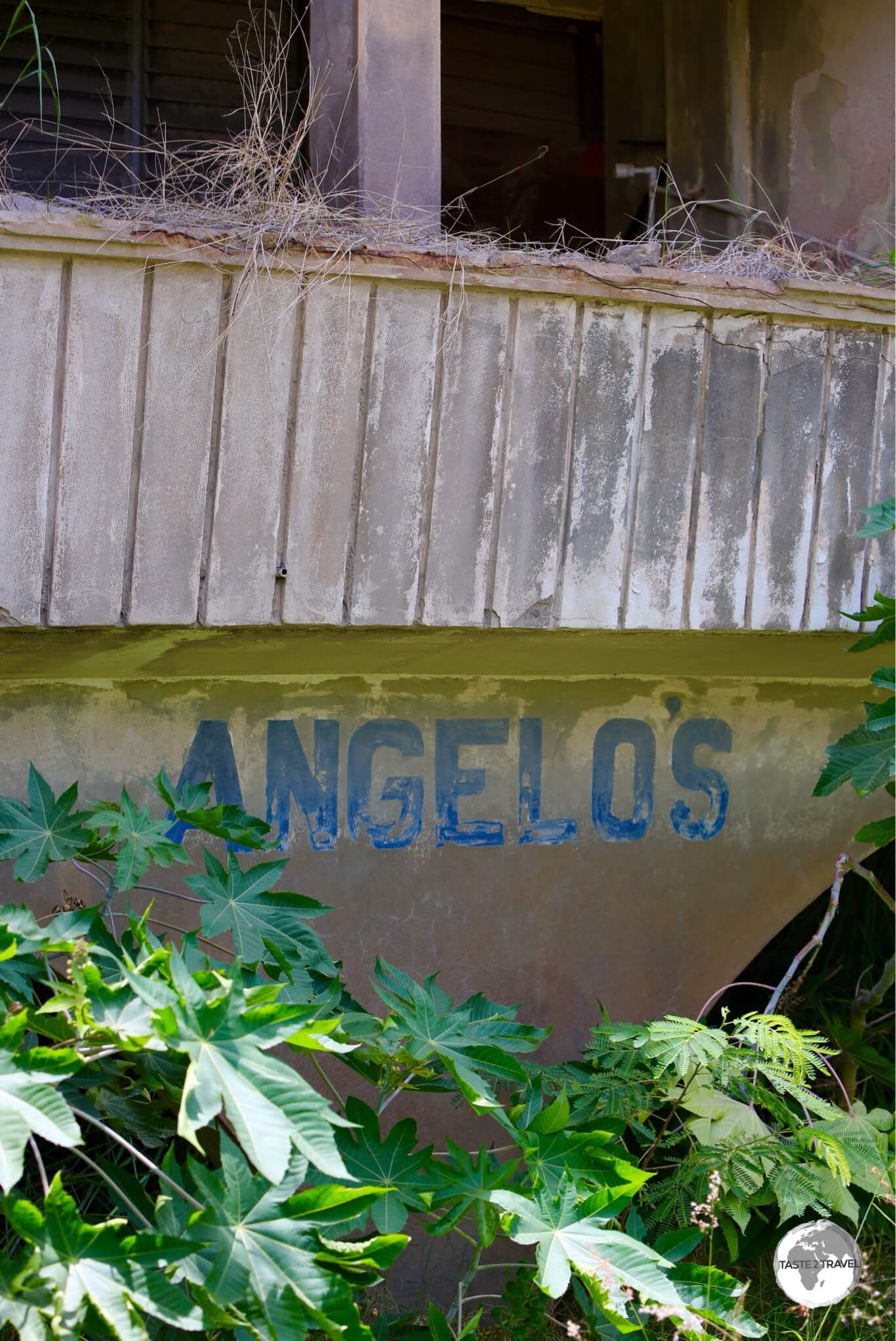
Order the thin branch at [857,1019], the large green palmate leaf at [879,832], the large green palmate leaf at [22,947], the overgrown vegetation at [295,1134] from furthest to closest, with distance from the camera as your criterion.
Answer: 1. the thin branch at [857,1019]
2. the large green palmate leaf at [879,832]
3. the large green palmate leaf at [22,947]
4. the overgrown vegetation at [295,1134]

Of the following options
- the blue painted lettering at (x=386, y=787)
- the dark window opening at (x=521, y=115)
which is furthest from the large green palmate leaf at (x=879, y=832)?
the dark window opening at (x=521, y=115)

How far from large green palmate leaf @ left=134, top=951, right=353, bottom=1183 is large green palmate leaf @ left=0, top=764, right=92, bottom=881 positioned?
0.62 metres

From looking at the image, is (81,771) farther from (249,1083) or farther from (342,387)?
(249,1083)

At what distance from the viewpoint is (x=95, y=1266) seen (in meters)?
1.40

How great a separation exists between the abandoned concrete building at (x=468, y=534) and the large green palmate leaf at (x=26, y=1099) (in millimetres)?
856

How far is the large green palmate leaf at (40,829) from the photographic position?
1984mm

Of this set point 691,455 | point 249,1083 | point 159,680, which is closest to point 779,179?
point 691,455

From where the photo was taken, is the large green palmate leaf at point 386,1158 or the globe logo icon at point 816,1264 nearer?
the large green palmate leaf at point 386,1158

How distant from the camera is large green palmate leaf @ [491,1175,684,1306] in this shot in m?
1.77

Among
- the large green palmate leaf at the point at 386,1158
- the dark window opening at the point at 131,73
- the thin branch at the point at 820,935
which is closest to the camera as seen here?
the large green palmate leaf at the point at 386,1158

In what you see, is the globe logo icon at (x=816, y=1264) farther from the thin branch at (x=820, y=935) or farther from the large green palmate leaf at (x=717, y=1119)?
the thin branch at (x=820, y=935)

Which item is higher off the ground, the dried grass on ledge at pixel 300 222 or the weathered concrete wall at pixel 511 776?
the dried grass on ledge at pixel 300 222

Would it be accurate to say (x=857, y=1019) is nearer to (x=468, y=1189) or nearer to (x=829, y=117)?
(x=468, y=1189)

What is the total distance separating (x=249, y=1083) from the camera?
139 centimetres
